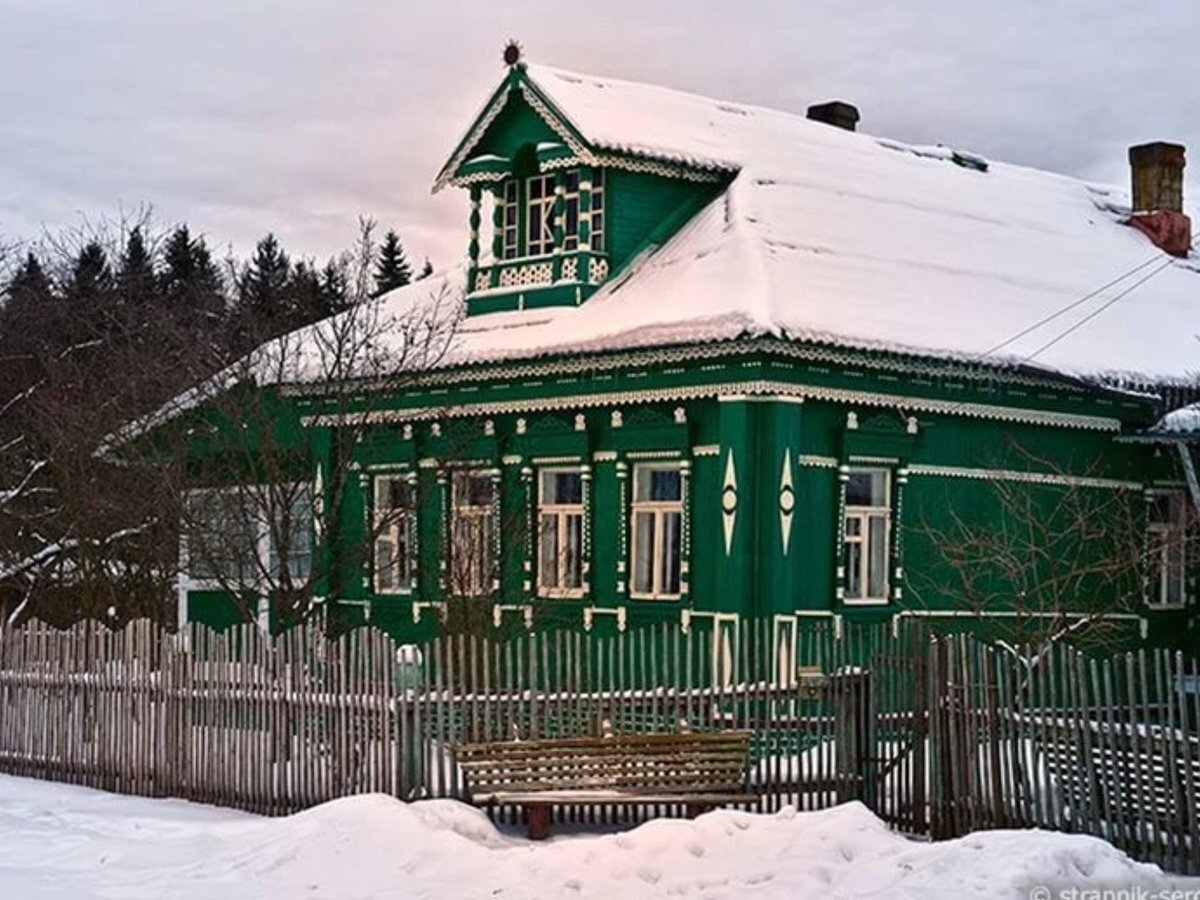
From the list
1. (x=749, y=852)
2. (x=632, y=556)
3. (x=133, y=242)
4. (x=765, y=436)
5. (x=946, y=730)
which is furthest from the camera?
(x=133, y=242)

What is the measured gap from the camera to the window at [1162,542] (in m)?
22.7

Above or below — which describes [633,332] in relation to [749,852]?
above

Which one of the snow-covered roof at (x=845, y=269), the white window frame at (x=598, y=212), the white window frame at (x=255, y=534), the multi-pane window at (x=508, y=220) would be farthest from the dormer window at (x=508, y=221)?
the white window frame at (x=255, y=534)

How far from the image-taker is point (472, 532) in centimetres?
2180

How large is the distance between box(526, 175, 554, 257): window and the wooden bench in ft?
33.1

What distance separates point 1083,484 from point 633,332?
6.56 metres

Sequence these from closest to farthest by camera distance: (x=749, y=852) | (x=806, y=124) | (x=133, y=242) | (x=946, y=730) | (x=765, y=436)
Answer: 1. (x=749, y=852)
2. (x=946, y=730)
3. (x=765, y=436)
4. (x=806, y=124)
5. (x=133, y=242)

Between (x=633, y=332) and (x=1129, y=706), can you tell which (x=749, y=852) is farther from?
(x=633, y=332)

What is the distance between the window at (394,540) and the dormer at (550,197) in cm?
268

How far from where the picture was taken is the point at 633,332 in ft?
64.1

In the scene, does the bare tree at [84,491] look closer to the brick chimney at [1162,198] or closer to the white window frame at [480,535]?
the white window frame at [480,535]

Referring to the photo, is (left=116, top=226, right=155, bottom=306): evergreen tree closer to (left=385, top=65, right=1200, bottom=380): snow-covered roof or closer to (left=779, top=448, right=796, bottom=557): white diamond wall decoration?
(left=385, top=65, right=1200, bottom=380): snow-covered roof

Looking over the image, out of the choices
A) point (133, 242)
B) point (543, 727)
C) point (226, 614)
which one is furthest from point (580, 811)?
point (133, 242)

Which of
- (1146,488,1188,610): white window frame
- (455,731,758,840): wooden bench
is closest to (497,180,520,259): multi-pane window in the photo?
(1146,488,1188,610): white window frame
